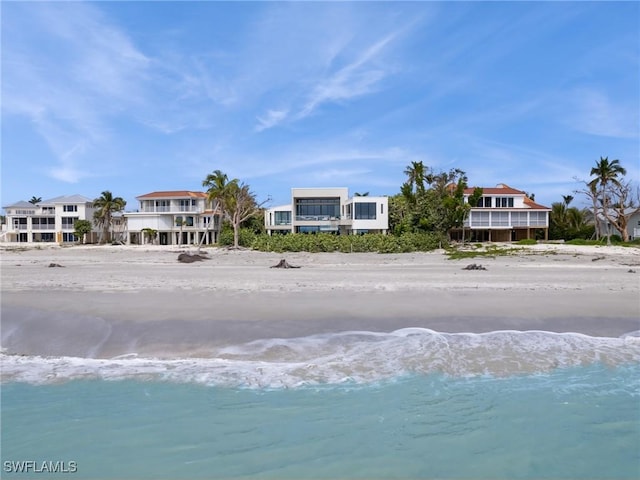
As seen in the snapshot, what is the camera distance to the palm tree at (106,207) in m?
63.4

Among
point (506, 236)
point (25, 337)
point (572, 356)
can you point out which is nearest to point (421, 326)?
point (572, 356)

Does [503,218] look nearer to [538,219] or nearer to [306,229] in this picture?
[538,219]

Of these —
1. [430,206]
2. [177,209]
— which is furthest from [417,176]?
[177,209]

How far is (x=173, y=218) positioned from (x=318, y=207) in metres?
24.3

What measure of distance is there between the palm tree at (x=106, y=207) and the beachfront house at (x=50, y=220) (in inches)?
209

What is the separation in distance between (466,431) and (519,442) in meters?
0.62

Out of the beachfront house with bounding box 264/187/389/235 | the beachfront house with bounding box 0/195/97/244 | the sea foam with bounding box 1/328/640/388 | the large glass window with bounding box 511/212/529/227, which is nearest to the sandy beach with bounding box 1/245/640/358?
the sea foam with bounding box 1/328/640/388

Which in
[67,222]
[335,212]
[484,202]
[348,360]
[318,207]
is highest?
[484,202]

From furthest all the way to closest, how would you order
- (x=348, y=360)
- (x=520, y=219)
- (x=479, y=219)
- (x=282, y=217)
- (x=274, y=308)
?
(x=282, y=217) → (x=520, y=219) → (x=479, y=219) → (x=274, y=308) → (x=348, y=360)

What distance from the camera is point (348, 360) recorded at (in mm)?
8289

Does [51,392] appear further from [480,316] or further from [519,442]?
[480,316]

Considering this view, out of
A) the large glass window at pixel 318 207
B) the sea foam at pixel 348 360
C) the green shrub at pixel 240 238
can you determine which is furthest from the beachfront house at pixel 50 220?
the sea foam at pixel 348 360

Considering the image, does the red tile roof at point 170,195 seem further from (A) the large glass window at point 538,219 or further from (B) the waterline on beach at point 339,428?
(B) the waterline on beach at point 339,428

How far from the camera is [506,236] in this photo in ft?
188
